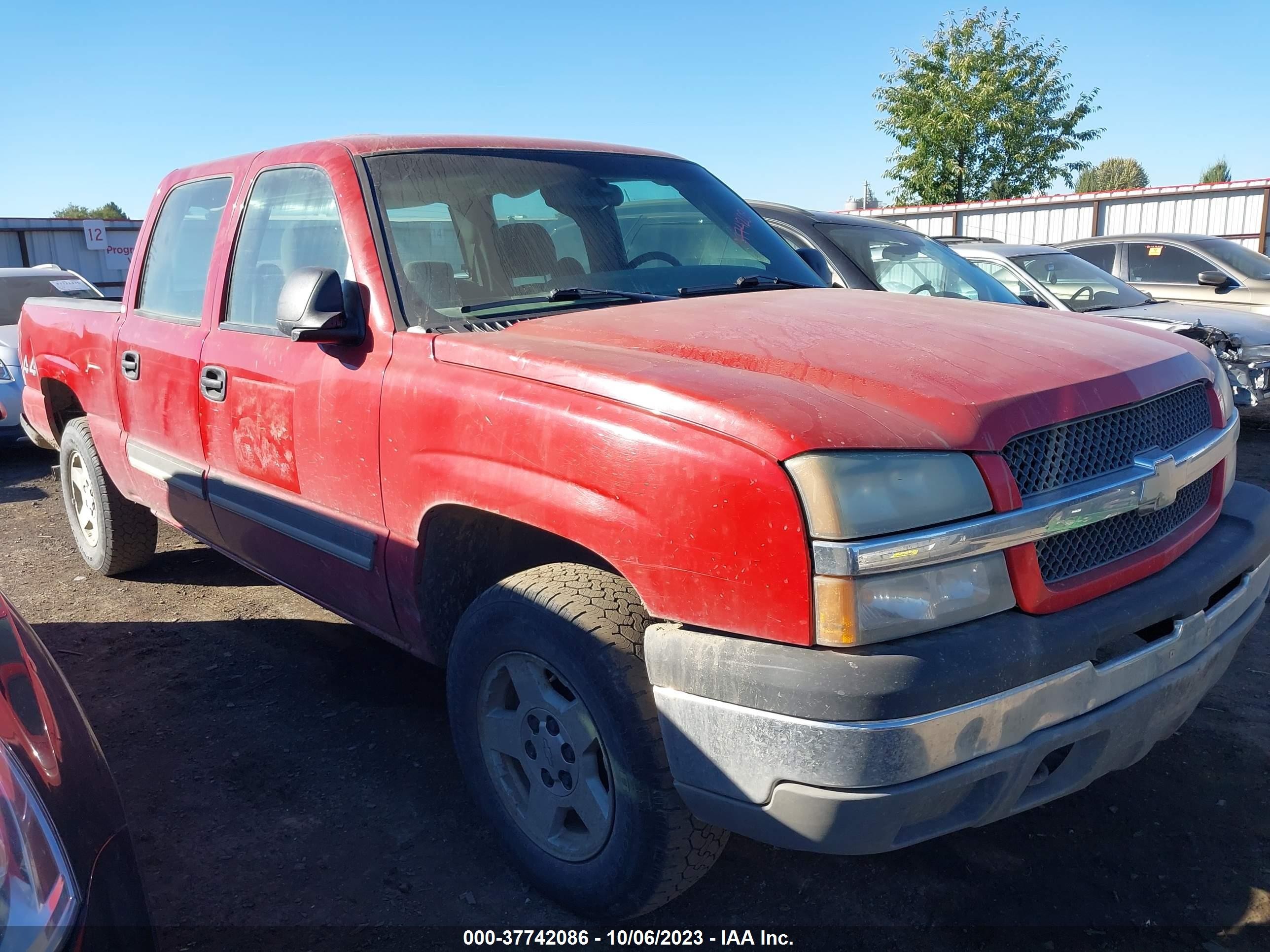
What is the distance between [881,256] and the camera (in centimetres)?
646

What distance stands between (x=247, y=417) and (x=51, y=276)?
28.3ft

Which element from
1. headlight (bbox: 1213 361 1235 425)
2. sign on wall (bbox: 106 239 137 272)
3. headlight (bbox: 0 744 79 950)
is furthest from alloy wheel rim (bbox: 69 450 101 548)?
sign on wall (bbox: 106 239 137 272)

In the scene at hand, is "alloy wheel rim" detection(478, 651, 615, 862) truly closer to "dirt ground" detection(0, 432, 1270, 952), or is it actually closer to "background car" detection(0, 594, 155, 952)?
"dirt ground" detection(0, 432, 1270, 952)

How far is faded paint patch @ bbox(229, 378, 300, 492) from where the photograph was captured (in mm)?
3176

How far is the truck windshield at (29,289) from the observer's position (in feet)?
31.0

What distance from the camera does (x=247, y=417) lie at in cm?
336

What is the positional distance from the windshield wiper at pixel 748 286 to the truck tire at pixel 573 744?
1.15 meters

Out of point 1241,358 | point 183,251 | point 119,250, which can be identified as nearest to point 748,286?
point 183,251

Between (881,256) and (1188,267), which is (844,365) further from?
(1188,267)

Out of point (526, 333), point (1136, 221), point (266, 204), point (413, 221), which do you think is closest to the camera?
point (526, 333)

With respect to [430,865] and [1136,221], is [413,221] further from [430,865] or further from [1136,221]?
[1136,221]

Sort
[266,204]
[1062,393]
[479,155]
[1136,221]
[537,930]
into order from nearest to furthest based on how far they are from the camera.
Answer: [1062,393] → [537,930] → [479,155] → [266,204] → [1136,221]

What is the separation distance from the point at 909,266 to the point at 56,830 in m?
5.93

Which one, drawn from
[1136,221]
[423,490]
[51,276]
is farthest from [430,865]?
[1136,221]
